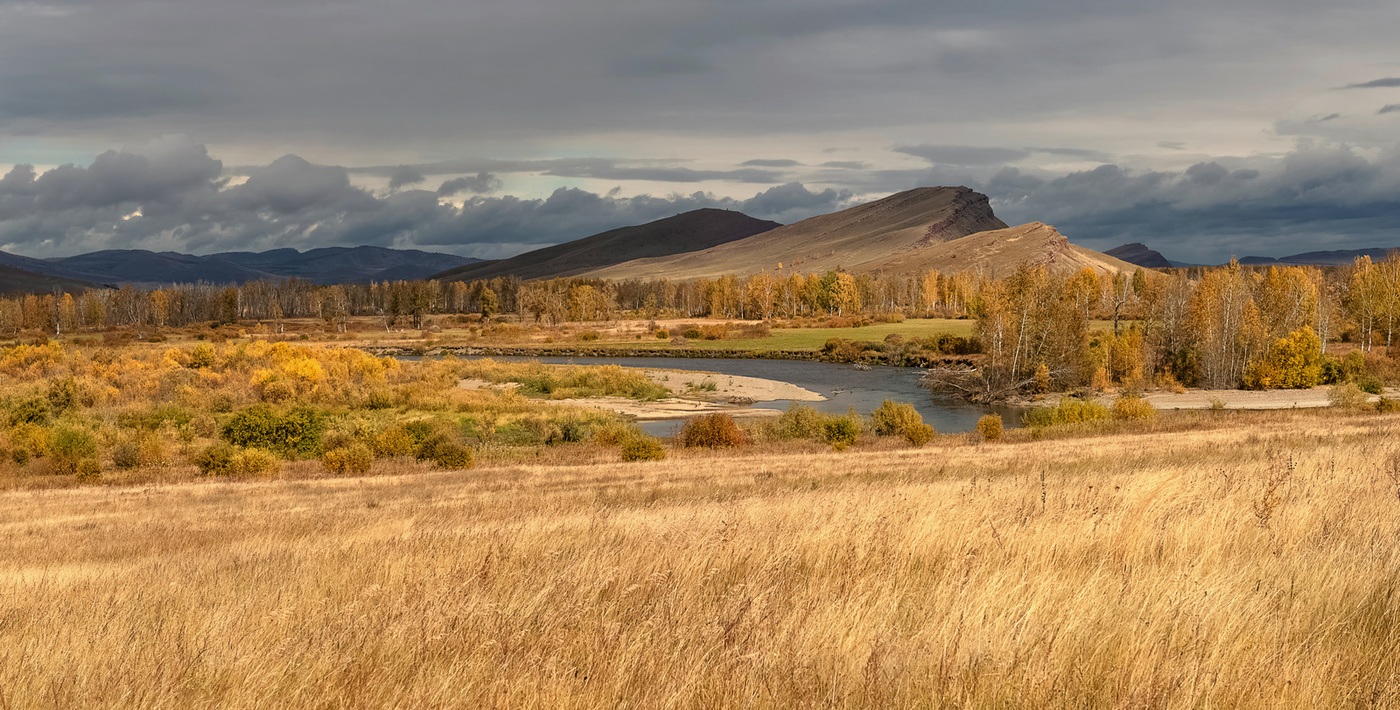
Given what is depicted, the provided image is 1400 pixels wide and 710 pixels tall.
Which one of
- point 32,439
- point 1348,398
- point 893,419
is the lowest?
point 1348,398

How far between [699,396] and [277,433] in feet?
104

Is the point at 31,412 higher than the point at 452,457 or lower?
higher

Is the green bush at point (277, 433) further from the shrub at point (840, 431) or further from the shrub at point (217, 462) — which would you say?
the shrub at point (840, 431)

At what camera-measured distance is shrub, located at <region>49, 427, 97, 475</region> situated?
1152 inches

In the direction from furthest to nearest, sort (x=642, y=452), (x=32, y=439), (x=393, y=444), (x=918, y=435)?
1. (x=918, y=435)
2. (x=393, y=444)
3. (x=32, y=439)
4. (x=642, y=452)

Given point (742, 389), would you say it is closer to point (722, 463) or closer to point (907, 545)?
point (722, 463)

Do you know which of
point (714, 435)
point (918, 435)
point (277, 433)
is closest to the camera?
point (918, 435)

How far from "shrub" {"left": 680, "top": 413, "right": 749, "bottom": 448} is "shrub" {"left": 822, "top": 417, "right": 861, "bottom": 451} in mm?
3441

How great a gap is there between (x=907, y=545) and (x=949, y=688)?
3036 mm

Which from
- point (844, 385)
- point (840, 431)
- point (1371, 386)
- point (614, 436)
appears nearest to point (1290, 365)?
point (1371, 386)

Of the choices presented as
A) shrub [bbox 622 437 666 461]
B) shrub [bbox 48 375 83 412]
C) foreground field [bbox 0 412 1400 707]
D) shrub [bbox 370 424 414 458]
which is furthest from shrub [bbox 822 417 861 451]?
shrub [bbox 48 375 83 412]

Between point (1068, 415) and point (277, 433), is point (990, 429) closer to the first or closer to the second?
point (1068, 415)

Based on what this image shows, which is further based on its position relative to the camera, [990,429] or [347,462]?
[990,429]

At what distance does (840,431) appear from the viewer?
37.6m
